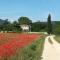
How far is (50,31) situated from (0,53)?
118 m

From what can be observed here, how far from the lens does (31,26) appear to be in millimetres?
148375

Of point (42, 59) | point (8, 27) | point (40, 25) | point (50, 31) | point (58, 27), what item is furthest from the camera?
point (40, 25)

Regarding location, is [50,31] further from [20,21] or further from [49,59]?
[49,59]

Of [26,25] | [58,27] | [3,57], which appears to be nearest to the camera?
[3,57]

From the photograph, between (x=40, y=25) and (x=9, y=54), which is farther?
(x=40, y=25)

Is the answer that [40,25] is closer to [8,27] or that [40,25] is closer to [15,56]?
[8,27]

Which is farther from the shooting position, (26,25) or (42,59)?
(26,25)

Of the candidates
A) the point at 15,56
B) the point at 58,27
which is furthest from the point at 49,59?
the point at 58,27

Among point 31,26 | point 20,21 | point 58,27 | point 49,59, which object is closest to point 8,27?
point 31,26

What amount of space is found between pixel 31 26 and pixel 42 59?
132 m

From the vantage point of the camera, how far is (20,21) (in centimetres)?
16925

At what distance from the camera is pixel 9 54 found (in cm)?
1035

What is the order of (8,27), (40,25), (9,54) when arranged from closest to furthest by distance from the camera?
(9,54) → (8,27) → (40,25)

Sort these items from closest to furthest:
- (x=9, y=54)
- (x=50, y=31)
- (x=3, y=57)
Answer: (x=3, y=57) < (x=9, y=54) < (x=50, y=31)
